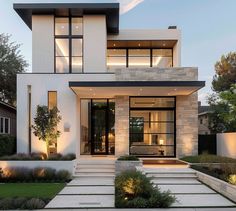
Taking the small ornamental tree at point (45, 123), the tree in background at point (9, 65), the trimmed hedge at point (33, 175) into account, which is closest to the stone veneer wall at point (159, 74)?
the small ornamental tree at point (45, 123)

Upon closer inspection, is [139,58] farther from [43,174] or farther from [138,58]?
[43,174]

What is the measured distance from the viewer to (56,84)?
20266 millimetres

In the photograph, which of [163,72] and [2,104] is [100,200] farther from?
[2,104]

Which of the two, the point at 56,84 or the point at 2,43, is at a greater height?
the point at 2,43

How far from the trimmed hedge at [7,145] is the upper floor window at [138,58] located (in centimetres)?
936

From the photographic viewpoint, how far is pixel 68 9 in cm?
2236

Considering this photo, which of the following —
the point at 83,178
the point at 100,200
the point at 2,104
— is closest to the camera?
the point at 100,200

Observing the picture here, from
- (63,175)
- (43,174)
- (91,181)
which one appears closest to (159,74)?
(91,181)

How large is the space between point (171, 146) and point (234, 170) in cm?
789

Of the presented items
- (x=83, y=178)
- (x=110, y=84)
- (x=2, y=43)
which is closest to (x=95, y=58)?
(x=110, y=84)

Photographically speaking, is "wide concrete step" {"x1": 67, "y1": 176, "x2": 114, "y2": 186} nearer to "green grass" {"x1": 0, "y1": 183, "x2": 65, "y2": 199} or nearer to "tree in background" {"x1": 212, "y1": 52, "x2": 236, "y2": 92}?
"green grass" {"x1": 0, "y1": 183, "x2": 65, "y2": 199}

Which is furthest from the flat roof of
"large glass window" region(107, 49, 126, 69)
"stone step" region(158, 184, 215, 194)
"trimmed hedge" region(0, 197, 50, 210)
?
"trimmed hedge" region(0, 197, 50, 210)

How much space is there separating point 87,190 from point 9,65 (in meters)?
19.9

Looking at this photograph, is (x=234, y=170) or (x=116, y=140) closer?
(x=234, y=170)
